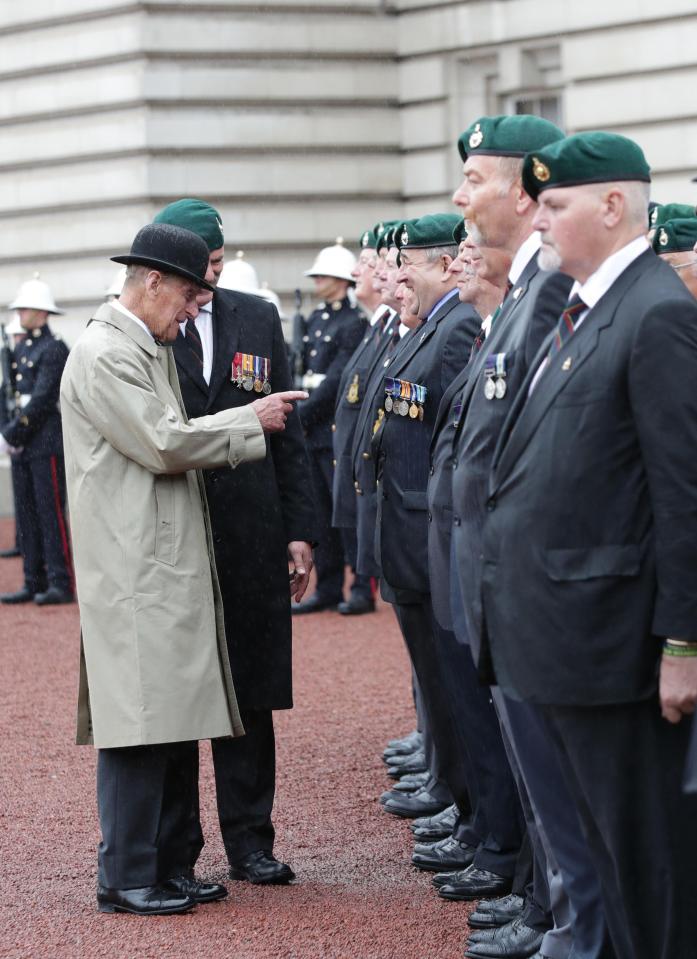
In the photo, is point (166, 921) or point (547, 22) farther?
point (547, 22)

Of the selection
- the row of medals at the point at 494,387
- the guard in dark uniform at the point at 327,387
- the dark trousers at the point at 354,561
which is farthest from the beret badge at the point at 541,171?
the guard in dark uniform at the point at 327,387

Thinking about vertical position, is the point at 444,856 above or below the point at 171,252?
below

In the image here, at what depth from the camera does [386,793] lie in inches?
267

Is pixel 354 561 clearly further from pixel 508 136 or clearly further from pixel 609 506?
pixel 609 506

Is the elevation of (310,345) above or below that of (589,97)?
below

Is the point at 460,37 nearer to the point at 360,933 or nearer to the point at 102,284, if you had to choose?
the point at 102,284

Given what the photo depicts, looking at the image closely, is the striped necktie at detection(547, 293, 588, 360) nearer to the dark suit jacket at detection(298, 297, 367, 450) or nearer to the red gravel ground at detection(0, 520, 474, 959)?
the red gravel ground at detection(0, 520, 474, 959)

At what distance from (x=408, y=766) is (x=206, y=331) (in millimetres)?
2255

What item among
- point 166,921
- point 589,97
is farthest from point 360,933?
point 589,97

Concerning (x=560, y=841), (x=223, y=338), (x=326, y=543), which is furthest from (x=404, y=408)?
(x=326, y=543)

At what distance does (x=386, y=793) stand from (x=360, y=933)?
167cm

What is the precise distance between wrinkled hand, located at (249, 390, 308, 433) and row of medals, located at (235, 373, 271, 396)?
0.38 meters

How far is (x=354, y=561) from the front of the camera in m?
11.1

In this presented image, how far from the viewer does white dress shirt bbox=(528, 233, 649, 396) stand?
3928 millimetres
